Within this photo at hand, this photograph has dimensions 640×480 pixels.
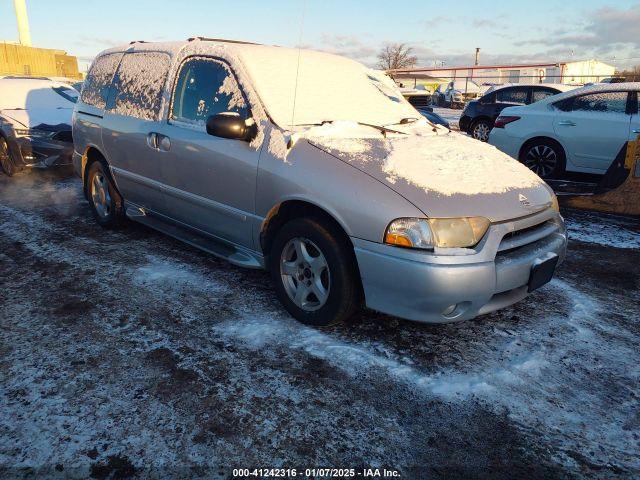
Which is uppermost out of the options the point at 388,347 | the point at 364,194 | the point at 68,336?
the point at 364,194

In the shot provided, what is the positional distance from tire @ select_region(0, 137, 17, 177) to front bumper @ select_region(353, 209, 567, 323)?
7198mm

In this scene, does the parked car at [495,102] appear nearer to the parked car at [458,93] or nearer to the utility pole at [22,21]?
the parked car at [458,93]

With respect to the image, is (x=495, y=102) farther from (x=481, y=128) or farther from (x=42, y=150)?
(x=42, y=150)

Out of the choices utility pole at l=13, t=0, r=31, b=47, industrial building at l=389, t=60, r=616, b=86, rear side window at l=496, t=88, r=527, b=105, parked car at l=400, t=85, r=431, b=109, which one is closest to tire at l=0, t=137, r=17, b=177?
rear side window at l=496, t=88, r=527, b=105

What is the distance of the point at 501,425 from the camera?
2146 millimetres

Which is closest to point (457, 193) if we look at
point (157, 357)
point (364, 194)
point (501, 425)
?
point (364, 194)

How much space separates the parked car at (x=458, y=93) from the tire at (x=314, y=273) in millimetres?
28761

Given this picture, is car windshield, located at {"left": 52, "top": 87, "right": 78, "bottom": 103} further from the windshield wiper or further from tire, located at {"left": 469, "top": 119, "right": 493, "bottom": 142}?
tire, located at {"left": 469, "top": 119, "right": 493, "bottom": 142}

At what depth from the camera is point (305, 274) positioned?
117 inches

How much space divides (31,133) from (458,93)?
27205 millimetres

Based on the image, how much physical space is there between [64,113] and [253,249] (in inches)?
250

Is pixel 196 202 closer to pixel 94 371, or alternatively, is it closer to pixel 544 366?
pixel 94 371

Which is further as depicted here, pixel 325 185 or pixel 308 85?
pixel 308 85

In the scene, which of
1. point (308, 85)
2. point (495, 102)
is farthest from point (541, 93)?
point (308, 85)
